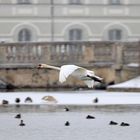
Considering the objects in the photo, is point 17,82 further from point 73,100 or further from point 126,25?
point 126,25

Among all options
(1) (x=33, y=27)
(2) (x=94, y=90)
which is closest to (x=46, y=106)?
(2) (x=94, y=90)

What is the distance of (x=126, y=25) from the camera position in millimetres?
58219

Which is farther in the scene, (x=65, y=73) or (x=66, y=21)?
(x=66, y=21)

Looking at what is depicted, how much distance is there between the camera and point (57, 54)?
109 ft

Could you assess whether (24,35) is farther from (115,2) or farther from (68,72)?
(68,72)

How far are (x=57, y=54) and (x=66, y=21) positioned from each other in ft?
81.8

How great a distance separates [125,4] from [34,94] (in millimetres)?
31407

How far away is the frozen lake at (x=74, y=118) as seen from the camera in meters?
17.8

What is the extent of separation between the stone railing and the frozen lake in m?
4.52

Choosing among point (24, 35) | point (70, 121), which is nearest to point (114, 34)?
point (24, 35)

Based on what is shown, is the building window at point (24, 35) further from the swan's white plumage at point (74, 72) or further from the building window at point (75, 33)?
the swan's white plumage at point (74, 72)

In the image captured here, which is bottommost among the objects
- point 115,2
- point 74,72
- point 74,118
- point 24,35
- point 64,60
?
point 74,118

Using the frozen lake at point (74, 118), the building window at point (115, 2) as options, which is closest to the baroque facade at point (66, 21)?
the building window at point (115, 2)

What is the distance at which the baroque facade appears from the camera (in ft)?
189
